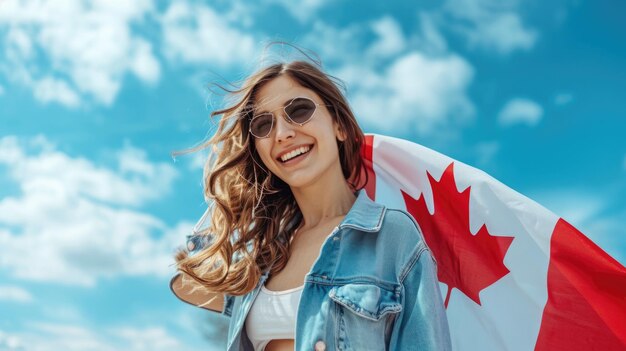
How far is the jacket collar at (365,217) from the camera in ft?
10.8

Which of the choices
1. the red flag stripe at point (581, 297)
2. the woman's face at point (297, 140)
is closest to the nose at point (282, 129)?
the woman's face at point (297, 140)

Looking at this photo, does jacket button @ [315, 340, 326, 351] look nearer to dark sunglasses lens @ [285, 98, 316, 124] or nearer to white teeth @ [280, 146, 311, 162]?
white teeth @ [280, 146, 311, 162]

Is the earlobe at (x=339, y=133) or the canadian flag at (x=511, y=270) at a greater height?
the earlobe at (x=339, y=133)

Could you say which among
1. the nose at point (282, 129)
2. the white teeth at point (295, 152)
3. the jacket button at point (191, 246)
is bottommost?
the jacket button at point (191, 246)

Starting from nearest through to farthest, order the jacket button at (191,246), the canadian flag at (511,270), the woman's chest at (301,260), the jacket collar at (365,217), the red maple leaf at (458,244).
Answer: the jacket collar at (365,217) < the woman's chest at (301,260) < the canadian flag at (511,270) < the red maple leaf at (458,244) < the jacket button at (191,246)

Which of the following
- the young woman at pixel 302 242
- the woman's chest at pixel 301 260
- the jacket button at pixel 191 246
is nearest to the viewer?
the young woman at pixel 302 242

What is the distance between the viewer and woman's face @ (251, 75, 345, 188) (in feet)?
11.9

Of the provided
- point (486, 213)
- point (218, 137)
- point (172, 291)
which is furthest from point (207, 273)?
point (486, 213)

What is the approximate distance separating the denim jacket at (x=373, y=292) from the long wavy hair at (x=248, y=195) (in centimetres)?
60

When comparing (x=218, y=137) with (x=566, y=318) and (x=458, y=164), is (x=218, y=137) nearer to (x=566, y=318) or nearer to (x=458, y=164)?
(x=458, y=164)

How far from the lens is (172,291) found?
4406 mm

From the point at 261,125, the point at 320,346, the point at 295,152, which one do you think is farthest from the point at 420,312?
the point at 261,125

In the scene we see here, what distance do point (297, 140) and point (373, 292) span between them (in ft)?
3.27

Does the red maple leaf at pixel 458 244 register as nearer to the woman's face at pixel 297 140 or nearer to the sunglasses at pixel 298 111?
the woman's face at pixel 297 140
